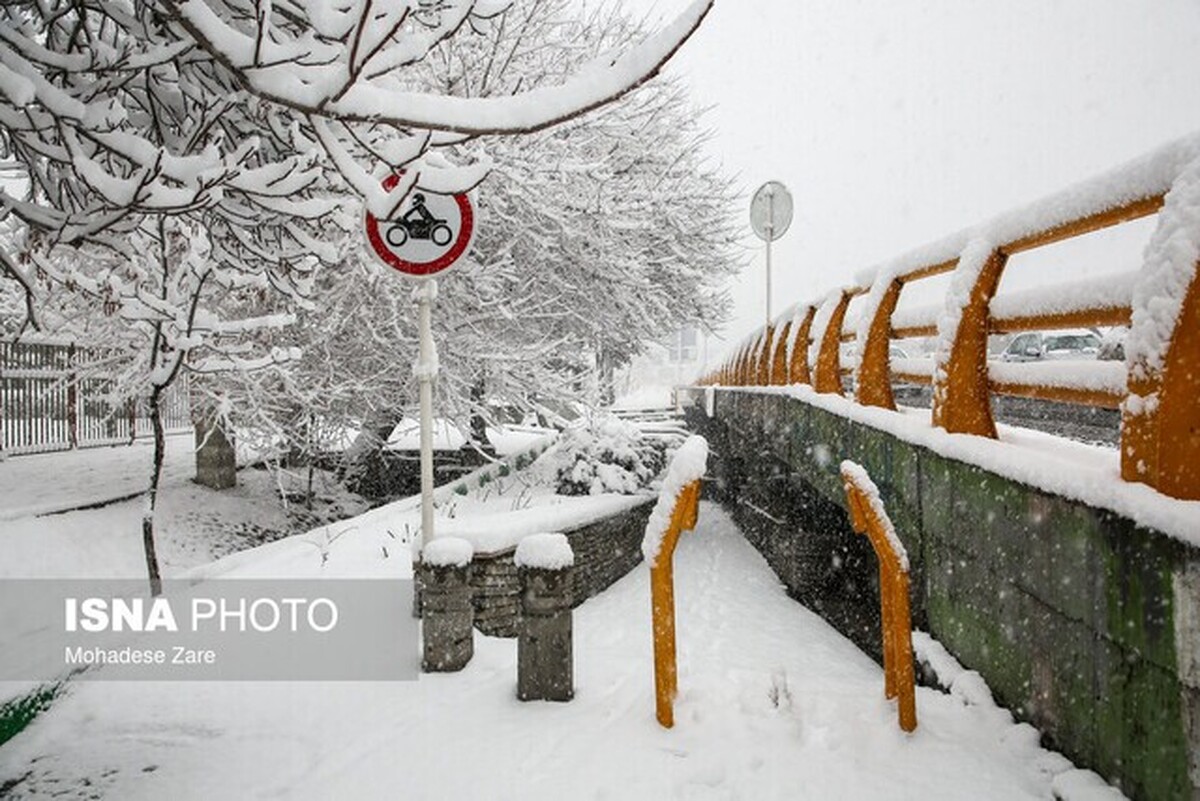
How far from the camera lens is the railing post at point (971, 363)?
351 cm

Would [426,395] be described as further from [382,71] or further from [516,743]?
[382,71]

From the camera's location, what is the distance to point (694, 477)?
3.42 metres

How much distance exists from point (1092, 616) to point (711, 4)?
2280 millimetres

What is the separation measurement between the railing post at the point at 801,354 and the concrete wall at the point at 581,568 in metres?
3.11

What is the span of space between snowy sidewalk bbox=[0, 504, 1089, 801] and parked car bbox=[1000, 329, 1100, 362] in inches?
662

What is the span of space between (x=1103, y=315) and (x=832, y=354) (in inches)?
182

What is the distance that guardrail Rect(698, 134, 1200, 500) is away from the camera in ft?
7.17

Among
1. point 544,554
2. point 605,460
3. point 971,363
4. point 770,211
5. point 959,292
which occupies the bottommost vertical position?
point 605,460

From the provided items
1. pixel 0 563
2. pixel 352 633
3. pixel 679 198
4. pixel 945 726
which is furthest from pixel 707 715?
pixel 679 198

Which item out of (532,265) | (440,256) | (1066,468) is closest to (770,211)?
(532,265)

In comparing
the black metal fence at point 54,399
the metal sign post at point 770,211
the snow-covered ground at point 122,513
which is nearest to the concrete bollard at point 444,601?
the snow-covered ground at point 122,513

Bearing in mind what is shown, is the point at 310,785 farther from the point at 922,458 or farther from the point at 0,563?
the point at 0,563

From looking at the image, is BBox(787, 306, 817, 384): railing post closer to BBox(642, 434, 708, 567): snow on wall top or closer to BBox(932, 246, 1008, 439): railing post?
BBox(932, 246, 1008, 439): railing post

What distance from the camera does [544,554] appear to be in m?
3.87
